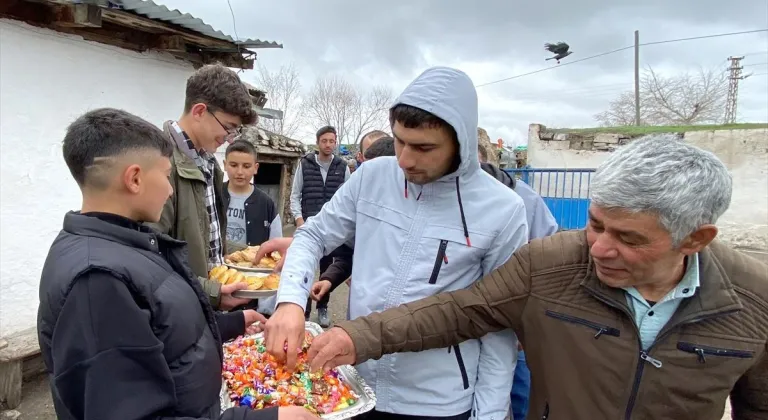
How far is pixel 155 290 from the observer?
1301 millimetres

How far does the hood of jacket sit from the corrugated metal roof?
153 inches

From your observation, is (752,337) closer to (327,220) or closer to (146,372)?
(327,220)

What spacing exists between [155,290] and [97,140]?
0.50m

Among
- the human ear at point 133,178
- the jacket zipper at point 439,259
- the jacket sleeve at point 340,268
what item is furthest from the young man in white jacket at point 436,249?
the human ear at point 133,178

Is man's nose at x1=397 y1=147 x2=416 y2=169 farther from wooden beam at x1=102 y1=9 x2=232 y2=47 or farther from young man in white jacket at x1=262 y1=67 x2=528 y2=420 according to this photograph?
wooden beam at x1=102 y1=9 x2=232 y2=47

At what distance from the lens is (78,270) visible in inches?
45.5

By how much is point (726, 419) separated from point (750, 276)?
3.59 metres

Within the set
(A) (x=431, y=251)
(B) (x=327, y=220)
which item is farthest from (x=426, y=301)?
(B) (x=327, y=220)

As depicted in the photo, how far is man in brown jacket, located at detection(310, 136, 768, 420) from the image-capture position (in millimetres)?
1430

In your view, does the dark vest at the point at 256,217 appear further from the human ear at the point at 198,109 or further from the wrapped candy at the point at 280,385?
the wrapped candy at the point at 280,385

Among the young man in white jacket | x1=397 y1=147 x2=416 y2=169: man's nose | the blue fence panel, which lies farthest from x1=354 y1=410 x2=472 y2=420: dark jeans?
the blue fence panel

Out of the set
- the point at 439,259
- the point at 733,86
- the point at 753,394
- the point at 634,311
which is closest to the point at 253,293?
the point at 439,259

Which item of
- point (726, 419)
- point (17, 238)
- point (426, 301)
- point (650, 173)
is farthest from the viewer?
point (17, 238)

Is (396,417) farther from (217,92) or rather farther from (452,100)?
(217,92)
